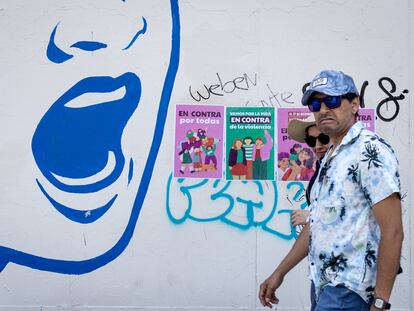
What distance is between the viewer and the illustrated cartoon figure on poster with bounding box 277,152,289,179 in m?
4.63

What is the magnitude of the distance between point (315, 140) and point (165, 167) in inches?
65.5

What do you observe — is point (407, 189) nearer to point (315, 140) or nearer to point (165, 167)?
point (315, 140)

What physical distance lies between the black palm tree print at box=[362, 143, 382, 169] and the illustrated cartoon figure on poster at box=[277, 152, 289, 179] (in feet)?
7.94

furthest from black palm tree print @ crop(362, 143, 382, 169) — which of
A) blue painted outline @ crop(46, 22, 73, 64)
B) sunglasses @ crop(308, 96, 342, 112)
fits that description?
blue painted outline @ crop(46, 22, 73, 64)

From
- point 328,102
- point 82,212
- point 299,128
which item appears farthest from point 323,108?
point 82,212

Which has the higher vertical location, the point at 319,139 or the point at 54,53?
the point at 54,53

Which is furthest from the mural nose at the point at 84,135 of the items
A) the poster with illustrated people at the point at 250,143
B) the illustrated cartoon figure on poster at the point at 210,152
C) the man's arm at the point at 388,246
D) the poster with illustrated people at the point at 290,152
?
the man's arm at the point at 388,246

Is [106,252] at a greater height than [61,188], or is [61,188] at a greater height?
[61,188]

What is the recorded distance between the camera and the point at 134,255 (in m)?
4.63

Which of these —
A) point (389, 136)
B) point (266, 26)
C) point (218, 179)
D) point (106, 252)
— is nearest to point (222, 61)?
point (266, 26)

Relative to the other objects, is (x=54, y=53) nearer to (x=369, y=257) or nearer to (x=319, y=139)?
(x=319, y=139)

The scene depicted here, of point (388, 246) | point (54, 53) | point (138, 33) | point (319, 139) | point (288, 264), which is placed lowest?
point (288, 264)

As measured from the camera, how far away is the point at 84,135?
184 inches

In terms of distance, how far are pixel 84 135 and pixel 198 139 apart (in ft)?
3.18
